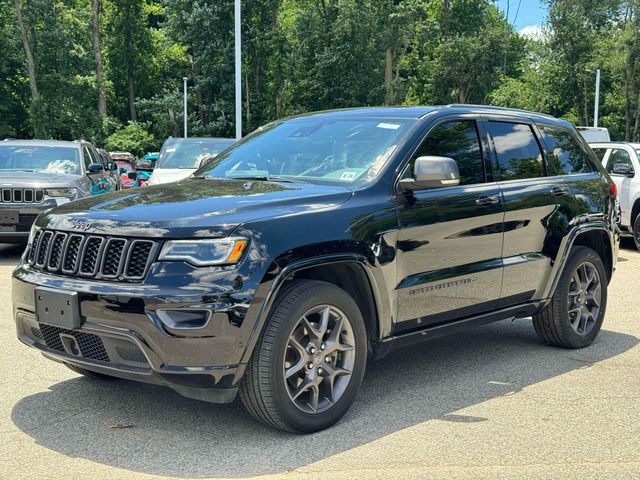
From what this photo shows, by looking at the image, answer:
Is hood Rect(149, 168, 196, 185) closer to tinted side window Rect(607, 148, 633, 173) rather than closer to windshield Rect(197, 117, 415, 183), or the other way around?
tinted side window Rect(607, 148, 633, 173)

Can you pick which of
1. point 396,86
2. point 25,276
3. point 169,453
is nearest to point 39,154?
point 25,276

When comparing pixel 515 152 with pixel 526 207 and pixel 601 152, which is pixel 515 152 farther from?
pixel 601 152

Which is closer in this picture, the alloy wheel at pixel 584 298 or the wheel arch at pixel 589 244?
the wheel arch at pixel 589 244

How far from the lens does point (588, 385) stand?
5.48 meters

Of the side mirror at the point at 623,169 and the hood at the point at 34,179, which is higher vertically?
the side mirror at the point at 623,169

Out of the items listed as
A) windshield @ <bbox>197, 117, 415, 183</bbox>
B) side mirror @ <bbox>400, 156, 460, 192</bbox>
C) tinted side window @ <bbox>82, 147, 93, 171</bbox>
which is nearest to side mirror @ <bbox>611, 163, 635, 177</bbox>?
tinted side window @ <bbox>82, 147, 93, 171</bbox>

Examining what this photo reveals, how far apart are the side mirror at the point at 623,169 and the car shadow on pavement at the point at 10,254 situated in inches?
361

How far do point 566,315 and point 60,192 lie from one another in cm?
779

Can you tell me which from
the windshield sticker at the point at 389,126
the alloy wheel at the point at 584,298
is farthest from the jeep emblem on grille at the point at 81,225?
the alloy wheel at the point at 584,298

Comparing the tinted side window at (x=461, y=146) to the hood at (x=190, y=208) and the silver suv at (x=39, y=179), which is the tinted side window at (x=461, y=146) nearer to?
the hood at (x=190, y=208)

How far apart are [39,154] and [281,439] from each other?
9793mm

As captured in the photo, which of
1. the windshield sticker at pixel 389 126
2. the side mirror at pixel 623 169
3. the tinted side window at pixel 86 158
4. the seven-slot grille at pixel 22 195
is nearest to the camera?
the windshield sticker at pixel 389 126

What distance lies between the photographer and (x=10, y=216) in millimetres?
11266

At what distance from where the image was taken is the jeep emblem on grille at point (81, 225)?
4.25 meters
